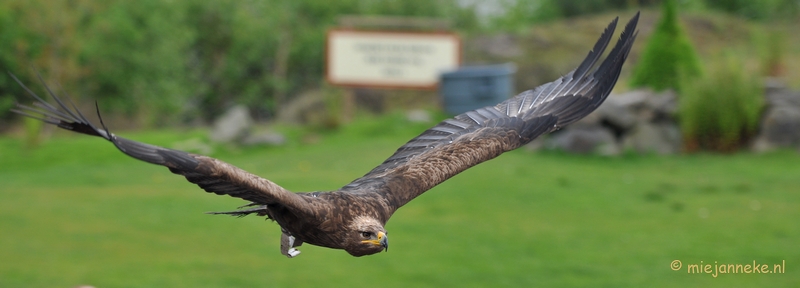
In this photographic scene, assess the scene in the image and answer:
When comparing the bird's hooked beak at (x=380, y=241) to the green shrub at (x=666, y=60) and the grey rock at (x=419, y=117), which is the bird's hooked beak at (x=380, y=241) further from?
the grey rock at (x=419, y=117)

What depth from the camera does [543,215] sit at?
1055cm

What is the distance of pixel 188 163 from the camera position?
3916mm

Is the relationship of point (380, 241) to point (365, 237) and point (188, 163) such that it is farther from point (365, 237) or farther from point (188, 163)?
point (188, 163)

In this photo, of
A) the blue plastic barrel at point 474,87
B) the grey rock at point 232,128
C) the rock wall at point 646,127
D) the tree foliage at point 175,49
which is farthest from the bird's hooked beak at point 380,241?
the blue plastic barrel at point 474,87

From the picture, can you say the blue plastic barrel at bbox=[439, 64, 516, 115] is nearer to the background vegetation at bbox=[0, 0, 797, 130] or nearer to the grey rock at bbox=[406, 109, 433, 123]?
the grey rock at bbox=[406, 109, 433, 123]

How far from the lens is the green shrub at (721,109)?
47.0ft

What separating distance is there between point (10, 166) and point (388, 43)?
26.2ft

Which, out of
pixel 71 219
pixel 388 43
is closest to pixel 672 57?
pixel 388 43

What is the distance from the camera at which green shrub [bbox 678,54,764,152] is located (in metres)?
14.3

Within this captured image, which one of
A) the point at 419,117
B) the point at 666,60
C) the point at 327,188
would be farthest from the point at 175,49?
the point at 666,60

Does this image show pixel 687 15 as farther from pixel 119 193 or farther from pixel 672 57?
pixel 119 193

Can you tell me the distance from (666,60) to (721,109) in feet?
6.56

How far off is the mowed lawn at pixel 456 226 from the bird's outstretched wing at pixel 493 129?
2.03 meters

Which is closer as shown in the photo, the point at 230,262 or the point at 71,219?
the point at 230,262
